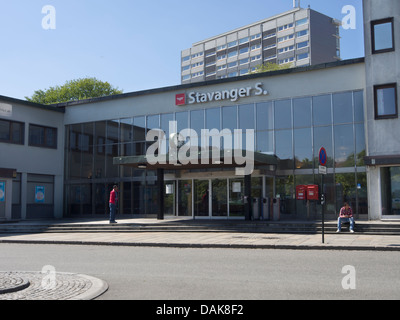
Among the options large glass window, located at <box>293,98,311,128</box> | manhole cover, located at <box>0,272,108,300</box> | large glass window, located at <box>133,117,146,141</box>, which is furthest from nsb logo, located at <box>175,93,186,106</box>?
manhole cover, located at <box>0,272,108,300</box>

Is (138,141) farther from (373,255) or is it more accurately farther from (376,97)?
(373,255)

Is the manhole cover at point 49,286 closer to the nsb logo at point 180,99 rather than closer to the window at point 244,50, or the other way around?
the nsb logo at point 180,99

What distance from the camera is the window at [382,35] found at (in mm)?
21391

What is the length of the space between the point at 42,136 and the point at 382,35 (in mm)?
21409

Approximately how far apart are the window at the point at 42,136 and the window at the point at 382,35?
818 inches

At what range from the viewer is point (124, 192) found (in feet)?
94.5

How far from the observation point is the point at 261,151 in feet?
79.6

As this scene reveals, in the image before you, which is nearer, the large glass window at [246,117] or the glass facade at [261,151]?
the glass facade at [261,151]

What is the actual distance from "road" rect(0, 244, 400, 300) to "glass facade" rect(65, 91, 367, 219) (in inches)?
390

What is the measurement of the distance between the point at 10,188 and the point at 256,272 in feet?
68.2

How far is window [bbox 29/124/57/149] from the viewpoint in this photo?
98.5 feet

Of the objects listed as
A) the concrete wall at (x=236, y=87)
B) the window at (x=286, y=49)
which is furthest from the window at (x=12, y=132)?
the window at (x=286, y=49)

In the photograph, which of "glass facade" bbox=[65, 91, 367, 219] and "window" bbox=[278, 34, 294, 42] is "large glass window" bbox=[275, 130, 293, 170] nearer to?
"glass facade" bbox=[65, 91, 367, 219]

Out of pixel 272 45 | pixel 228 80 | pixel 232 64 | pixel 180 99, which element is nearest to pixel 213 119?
pixel 228 80
